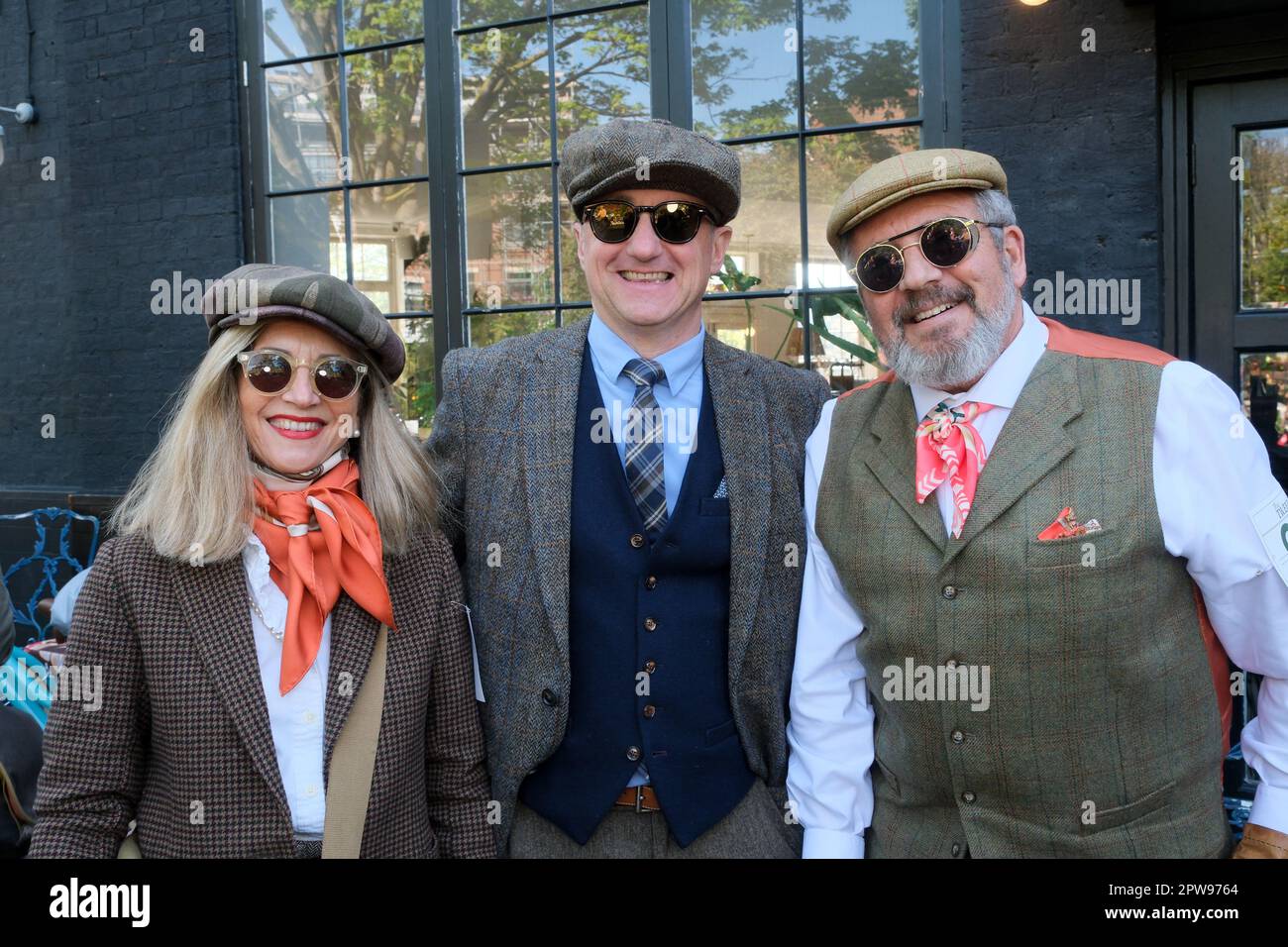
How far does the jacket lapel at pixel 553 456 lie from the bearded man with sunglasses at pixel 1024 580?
0.59 m

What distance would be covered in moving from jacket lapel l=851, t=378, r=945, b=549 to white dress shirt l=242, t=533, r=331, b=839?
1.21 meters

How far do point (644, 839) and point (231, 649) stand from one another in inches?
37.2

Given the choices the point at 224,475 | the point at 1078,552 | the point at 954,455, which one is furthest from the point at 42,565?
the point at 1078,552

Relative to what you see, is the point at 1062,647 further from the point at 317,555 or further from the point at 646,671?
the point at 317,555

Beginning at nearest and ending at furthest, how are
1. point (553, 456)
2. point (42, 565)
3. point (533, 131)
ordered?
point (553, 456) < point (533, 131) < point (42, 565)

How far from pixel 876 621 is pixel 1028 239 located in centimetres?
256

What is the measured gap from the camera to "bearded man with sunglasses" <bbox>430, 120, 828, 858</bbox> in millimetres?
2123

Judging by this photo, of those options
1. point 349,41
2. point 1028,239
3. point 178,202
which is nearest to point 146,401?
point 178,202

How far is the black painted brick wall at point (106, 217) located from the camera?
5.43m

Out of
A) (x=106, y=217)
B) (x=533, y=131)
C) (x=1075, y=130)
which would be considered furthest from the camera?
(x=106, y=217)

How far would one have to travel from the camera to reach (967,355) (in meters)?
2.07

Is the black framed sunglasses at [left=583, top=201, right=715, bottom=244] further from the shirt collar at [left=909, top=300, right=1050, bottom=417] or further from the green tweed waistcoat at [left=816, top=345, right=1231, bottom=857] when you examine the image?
the green tweed waistcoat at [left=816, top=345, right=1231, bottom=857]

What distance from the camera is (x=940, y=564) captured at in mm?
1980

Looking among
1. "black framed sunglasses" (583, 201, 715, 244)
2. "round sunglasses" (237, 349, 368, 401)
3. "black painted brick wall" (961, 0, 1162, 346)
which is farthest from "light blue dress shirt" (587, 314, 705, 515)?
"black painted brick wall" (961, 0, 1162, 346)
